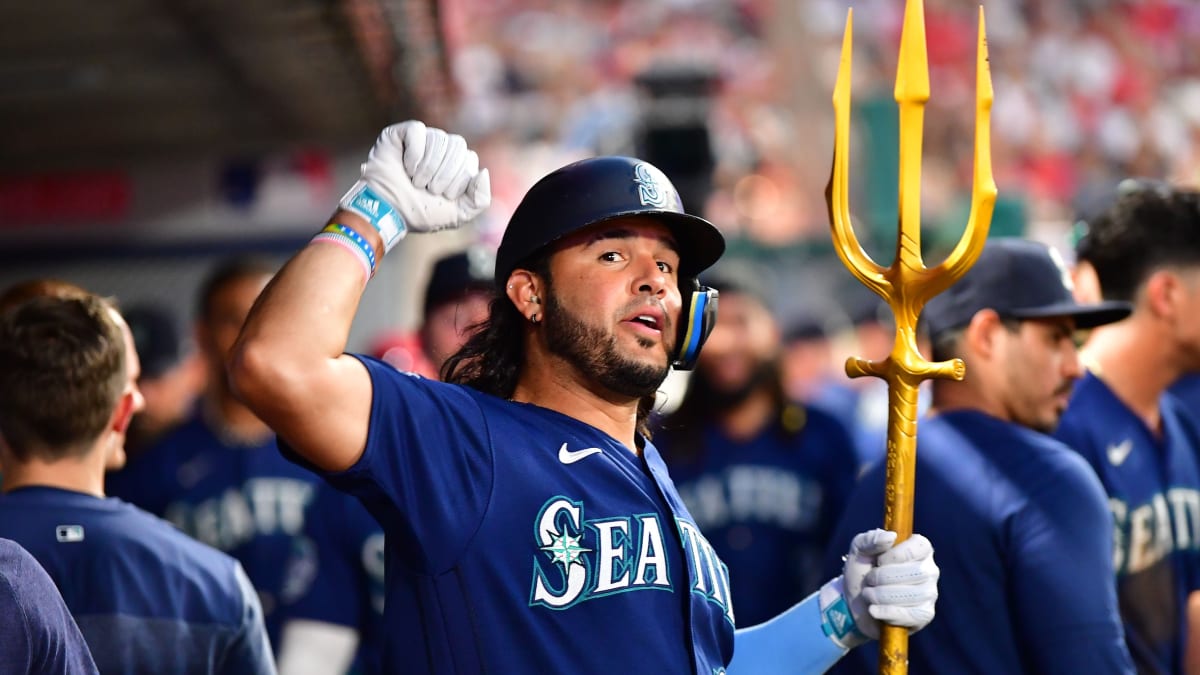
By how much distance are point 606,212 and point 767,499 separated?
2858mm

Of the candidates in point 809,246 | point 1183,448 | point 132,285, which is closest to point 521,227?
point 1183,448

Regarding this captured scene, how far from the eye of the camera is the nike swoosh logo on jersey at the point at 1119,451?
3.93m

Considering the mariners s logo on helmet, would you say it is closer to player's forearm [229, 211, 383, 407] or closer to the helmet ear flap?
the helmet ear flap

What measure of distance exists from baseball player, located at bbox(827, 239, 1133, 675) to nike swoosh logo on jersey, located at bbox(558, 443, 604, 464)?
3.37 feet

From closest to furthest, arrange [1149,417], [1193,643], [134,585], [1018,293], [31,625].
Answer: [31,625] → [134,585] → [1018,293] → [1193,643] → [1149,417]

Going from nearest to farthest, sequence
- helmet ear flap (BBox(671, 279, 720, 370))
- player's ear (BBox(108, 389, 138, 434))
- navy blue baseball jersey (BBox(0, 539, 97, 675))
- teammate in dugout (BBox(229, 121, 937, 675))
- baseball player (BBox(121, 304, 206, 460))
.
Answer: navy blue baseball jersey (BBox(0, 539, 97, 675)), teammate in dugout (BBox(229, 121, 937, 675)), helmet ear flap (BBox(671, 279, 720, 370)), player's ear (BBox(108, 389, 138, 434)), baseball player (BBox(121, 304, 206, 460))

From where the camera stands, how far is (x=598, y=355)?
279 centimetres

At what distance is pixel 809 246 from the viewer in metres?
12.4

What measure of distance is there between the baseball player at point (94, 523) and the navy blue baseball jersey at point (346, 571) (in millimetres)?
1197

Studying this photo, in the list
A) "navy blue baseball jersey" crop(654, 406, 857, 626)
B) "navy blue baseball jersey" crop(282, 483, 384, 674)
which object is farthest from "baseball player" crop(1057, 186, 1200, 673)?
"navy blue baseball jersey" crop(282, 483, 384, 674)

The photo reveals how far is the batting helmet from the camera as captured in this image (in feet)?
9.32

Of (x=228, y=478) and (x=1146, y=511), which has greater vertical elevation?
(x=228, y=478)

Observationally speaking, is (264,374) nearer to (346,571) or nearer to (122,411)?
(122,411)

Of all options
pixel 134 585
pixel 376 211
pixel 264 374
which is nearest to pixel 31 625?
pixel 264 374
